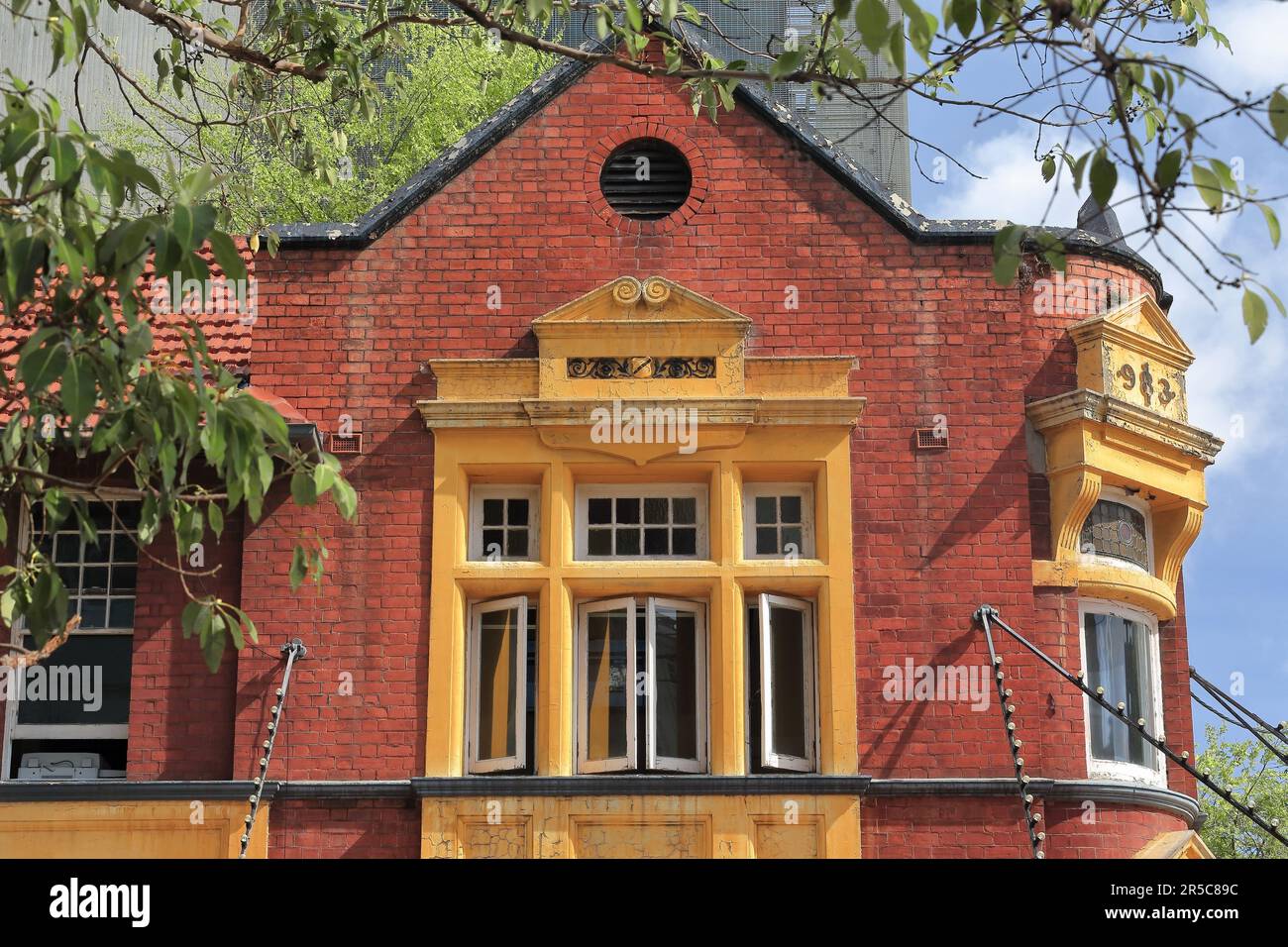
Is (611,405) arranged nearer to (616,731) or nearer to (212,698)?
(616,731)

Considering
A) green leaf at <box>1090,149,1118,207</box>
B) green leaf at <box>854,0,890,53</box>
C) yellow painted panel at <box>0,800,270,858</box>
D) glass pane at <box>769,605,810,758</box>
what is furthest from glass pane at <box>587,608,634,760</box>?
green leaf at <box>1090,149,1118,207</box>

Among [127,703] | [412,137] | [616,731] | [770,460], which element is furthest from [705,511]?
[412,137]

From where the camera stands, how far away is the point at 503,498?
16812 mm

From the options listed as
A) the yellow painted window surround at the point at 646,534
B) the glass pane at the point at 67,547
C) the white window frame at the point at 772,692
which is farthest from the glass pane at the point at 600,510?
the glass pane at the point at 67,547

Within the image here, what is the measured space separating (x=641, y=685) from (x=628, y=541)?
51.5 inches

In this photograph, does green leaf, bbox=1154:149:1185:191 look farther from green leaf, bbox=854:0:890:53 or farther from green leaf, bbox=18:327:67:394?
green leaf, bbox=18:327:67:394

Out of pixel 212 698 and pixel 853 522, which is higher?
pixel 853 522

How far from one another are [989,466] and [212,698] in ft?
22.3

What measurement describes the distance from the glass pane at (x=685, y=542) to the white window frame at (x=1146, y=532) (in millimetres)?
3270

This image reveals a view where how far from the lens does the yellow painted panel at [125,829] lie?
15.5 meters

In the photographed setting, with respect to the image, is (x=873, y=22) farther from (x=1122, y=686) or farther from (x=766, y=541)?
(x=1122, y=686)

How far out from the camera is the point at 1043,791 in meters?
15.5

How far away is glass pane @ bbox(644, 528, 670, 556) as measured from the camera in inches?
650

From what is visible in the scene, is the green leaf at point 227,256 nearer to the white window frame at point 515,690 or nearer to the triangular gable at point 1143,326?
the white window frame at point 515,690
